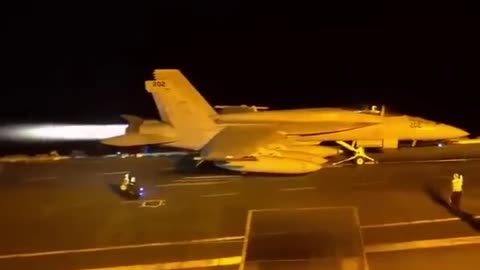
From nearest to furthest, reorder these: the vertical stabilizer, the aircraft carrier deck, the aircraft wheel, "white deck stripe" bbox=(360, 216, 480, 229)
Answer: the aircraft carrier deck, "white deck stripe" bbox=(360, 216, 480, 229), the aircraft wheel, the vertical stabilizer

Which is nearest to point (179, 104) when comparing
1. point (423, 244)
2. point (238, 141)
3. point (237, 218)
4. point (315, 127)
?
point (238, 141)

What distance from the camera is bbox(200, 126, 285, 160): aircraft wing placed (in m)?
21.9

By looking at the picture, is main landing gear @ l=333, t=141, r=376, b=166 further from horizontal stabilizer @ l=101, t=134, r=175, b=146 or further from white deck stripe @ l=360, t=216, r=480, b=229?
white deck stripe @ l=360, t=216, r=480, b=229

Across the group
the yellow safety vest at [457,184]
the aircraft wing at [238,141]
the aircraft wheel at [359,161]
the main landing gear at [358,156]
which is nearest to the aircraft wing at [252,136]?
the aircraft wing at [238,141]

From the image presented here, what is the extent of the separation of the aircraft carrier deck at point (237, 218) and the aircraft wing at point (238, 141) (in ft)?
3.07

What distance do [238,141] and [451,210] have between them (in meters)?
7.16

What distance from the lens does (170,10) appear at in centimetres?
3794

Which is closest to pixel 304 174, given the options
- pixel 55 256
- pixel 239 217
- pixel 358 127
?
pixel 358 127

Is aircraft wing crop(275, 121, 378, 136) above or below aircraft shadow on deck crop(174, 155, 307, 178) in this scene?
above

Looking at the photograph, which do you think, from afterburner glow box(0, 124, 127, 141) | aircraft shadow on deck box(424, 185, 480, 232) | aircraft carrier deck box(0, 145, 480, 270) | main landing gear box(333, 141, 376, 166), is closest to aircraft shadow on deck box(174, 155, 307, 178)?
aircraft carrier deck box(0, 145, 480, 270)

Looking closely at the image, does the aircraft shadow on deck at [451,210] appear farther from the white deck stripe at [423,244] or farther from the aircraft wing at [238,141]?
the aircraft wing at [238,141]

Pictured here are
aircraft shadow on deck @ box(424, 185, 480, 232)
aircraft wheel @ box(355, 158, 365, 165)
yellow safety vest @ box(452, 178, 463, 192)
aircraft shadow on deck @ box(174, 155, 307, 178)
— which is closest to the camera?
aircraft shadow on deck @ box(424, 185, 480, 232)

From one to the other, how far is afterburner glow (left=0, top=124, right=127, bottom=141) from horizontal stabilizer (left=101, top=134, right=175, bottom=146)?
932 centimetres

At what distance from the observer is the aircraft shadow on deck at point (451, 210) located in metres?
17.3
